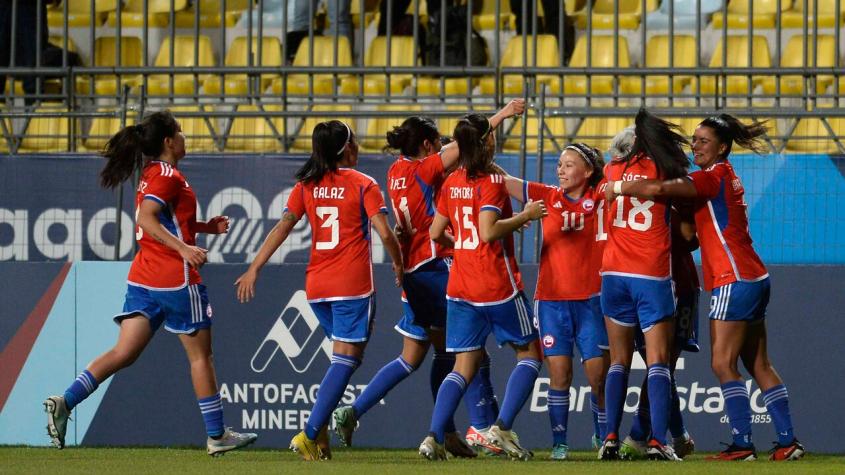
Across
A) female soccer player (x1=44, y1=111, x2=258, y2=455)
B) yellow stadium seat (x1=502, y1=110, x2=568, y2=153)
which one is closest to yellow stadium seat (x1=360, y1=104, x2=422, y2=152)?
yellow stadium seat (x1=502, y1=110, x2=568, y2=153)

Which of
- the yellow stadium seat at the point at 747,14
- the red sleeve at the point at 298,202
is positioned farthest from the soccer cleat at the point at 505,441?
the yellow stadium seat at the point at 747,14

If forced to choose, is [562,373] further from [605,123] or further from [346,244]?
[605,123]

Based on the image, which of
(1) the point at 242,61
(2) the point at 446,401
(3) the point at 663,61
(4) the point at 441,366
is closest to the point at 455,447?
(4) the point at 441,366

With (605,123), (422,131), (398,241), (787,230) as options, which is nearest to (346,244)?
(398,241)

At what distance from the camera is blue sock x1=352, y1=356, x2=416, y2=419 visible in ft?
28.1

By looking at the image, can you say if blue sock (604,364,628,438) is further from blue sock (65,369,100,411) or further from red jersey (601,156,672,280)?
blue sock (65,369,100,411)

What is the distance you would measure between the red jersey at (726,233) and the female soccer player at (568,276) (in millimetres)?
651

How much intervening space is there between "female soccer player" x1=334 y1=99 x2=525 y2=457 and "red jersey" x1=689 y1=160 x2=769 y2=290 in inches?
60.8

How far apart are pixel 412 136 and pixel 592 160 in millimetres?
1157

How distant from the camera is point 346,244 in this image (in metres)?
8.13

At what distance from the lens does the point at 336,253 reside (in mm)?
8117

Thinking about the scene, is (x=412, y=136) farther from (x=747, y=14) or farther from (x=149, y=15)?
(x=149, y=15)

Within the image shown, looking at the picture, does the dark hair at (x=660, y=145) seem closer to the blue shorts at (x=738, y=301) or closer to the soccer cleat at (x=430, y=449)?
the blue shorts at (x=738, y=301)

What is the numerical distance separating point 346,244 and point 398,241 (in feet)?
1.20
